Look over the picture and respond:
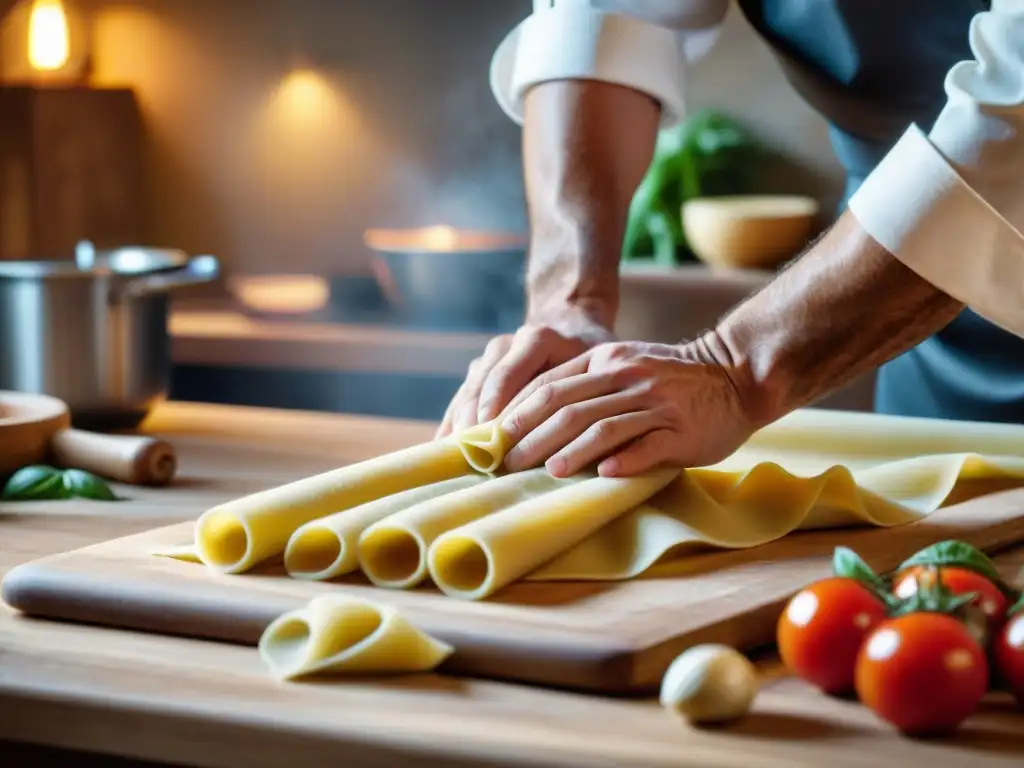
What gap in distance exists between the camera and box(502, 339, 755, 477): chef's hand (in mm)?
1117

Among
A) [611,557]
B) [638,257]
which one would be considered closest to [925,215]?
[611,557]

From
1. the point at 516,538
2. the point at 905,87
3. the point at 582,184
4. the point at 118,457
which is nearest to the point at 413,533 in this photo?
the point at 516,538

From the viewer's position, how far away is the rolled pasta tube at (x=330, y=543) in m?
0.96

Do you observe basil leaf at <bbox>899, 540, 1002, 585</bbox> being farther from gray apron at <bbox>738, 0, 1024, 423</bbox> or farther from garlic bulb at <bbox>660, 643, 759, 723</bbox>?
gray apron at <bbox>738, 0, 1024, 423</bbox>

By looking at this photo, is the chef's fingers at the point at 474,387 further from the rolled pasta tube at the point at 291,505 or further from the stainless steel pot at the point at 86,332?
the stainless steel pot at the point at 86,332

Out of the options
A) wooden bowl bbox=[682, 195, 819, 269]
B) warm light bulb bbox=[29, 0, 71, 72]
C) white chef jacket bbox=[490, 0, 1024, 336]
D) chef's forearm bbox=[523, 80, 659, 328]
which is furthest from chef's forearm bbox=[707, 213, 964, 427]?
warm light bulb bbox=[29, 0, 71, 72]

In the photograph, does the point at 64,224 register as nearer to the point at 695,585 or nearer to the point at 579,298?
the point at 579,298

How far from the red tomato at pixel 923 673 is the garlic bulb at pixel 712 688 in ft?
0.20

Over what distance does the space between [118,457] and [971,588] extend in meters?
0.84

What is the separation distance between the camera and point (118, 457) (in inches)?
54.1

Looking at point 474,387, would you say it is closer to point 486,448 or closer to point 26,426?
point 486,448

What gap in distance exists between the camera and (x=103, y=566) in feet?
3.19

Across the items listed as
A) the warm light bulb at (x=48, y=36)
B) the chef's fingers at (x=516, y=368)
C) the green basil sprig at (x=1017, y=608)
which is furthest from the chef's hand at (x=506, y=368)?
the warm light bulb at (x=48, y=36)

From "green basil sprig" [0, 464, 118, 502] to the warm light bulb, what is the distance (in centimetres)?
289
